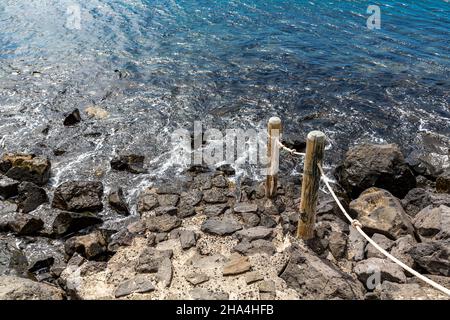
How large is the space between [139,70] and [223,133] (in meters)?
6.05

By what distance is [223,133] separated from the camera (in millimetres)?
11578

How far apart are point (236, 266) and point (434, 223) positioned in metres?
3.93

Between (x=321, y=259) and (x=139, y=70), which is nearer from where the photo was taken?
(x=321, y=259)

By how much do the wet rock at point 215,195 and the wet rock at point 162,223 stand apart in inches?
42.8

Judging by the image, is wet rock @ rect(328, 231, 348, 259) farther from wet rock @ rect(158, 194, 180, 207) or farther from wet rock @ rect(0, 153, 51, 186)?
wet rock @ rect(0, 153, 51, 186)

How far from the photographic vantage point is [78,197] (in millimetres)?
8570

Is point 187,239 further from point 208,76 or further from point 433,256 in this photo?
point 208,76

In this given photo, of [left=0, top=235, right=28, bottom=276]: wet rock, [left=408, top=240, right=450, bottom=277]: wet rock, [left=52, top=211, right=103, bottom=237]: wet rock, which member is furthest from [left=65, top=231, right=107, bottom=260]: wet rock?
[left=408, top=240, right=450, bottom=277]: wet rock

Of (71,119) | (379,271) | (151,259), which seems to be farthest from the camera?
(71,119)

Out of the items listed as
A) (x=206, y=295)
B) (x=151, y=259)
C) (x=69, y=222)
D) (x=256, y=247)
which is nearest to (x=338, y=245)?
(x=256, y=247)
